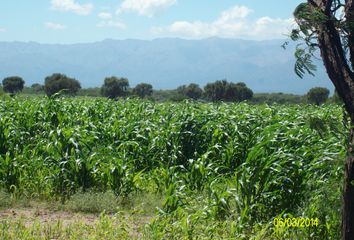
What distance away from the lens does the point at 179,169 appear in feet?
28.3

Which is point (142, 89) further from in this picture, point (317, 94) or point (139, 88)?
point (317, 94)

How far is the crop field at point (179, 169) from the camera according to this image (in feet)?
18.0

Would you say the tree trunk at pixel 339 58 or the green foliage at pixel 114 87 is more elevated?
the green foliage at pixel 114 87

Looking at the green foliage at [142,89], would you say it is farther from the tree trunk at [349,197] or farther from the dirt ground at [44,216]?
the tree trunk at [349,197]

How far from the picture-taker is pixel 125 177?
7402mm

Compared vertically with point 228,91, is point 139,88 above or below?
above

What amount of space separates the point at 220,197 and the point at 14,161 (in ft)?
12.0

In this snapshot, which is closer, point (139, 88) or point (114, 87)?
point (114, 87)

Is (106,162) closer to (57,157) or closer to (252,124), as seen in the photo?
(57,157)

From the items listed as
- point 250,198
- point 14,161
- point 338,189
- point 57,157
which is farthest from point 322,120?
point 14,161
